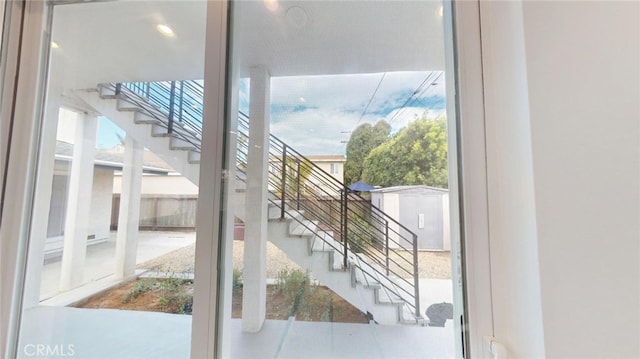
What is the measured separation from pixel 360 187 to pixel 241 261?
462 millimetres

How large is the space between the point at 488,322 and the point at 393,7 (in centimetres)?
104

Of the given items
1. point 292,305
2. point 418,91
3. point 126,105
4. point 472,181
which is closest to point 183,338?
point 292,305

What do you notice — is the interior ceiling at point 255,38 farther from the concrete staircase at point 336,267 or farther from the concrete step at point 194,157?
the concrete staircase at point 336,267

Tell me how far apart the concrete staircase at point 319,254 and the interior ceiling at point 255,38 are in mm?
250

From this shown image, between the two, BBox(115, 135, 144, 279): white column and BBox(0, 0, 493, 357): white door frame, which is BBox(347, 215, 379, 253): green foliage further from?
BBox(115, 135, 144, 279): white column

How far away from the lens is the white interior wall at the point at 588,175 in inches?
21.8

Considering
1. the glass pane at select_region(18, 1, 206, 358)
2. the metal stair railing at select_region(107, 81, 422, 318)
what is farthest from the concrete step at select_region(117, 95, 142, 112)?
the metal stair railing at select_region(107, 81, 422, 318)

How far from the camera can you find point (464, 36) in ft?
2.51

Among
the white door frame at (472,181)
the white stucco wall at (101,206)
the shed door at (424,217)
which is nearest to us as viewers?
the white door frame at (472,181)

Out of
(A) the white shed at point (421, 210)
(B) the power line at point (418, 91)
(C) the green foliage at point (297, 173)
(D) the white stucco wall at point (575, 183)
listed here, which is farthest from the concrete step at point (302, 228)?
(D) the white stucco wall at point (575, 183)

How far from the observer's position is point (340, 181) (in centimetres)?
86

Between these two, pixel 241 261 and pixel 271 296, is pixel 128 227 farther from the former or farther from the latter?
pixel 271 296

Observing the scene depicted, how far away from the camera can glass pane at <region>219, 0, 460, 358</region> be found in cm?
81

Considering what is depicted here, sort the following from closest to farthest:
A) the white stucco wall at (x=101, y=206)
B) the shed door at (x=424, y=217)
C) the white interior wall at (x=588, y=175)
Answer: the white interior wall at (x=588, y=175) < the shed door at (x=424, y=217) < the white stucco wall at (x=101, y=206)
